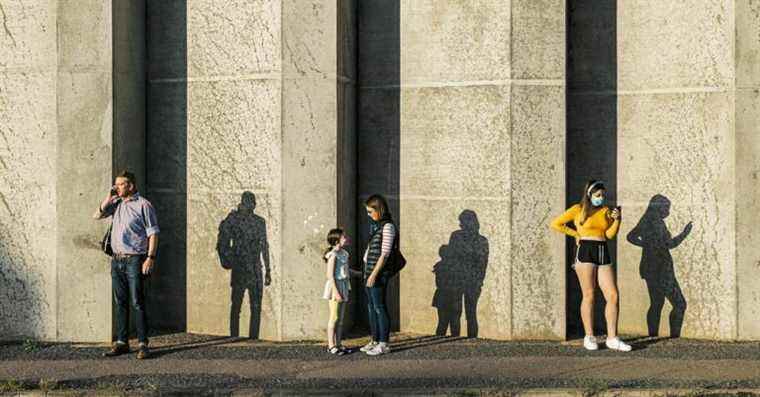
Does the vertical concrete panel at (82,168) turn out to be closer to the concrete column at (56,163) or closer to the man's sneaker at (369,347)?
the concrete column at (56,163)

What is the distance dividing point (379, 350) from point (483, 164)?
2460 millimetres

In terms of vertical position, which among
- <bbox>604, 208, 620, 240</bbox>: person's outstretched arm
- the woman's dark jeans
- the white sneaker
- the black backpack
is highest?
<bbox>604, 208, 620, 240</bbox>: person's outstretched arm

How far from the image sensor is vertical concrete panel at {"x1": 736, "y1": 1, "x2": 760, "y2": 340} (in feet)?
37.2

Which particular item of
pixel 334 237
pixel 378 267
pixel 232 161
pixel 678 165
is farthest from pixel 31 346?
pixel 678 165

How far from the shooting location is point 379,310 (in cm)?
1070

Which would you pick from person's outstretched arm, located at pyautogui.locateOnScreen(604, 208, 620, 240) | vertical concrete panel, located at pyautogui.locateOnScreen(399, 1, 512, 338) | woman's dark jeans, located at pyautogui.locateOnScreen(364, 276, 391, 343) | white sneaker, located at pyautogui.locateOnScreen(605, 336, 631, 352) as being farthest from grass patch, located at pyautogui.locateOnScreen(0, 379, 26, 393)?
person's outstretched arm, located at pyautogui.locateOnScreen(604, 208, 620, 240)

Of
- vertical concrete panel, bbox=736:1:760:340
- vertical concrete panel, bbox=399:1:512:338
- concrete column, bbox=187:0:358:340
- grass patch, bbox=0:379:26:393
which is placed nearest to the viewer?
grass patch, bbox=0:379:26:393

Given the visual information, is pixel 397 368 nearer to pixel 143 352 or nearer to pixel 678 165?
pixel 143 352

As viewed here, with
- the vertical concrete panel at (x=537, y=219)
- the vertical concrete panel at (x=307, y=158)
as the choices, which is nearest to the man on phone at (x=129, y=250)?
the vertical concrete panel at (x=307, y=158)

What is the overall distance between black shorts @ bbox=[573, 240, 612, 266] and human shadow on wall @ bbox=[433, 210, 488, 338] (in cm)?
117

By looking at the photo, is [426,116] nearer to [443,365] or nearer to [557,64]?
[557,64]

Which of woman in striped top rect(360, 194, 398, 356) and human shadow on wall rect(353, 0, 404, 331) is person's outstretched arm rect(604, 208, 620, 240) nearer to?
woman in striped top rect(360, 194, 398, 356)

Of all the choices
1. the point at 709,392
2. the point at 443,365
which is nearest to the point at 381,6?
the point at 443,365

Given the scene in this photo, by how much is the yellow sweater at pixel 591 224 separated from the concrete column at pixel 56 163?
4.97 metres
